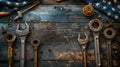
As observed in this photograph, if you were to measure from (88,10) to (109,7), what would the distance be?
295 millimetres

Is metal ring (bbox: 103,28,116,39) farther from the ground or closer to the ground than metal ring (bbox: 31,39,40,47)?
farther from the ground

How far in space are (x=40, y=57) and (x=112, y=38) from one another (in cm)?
103

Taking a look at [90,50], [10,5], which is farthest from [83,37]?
[10,5]

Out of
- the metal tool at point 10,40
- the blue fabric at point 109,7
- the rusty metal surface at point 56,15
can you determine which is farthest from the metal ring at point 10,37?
the blue fabric at point 109,7

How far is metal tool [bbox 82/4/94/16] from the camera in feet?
10.4

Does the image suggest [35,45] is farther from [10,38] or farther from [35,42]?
Result: [10,38]

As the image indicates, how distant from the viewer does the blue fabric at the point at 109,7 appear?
3158 mm

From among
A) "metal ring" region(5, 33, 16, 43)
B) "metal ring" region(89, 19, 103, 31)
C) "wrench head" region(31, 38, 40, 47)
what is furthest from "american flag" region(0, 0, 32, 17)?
"metal ring" region(89, 19, 103, 31)

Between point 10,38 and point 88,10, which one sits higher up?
point 88,10

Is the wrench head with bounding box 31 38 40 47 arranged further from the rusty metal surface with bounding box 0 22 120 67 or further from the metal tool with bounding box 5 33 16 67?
the metal tool with bounding box 5 33 16 67

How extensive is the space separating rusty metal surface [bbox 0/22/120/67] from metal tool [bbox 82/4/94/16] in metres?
0.16

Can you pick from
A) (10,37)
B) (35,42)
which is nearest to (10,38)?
(10,37)

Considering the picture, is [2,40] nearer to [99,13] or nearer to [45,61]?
[45,61]

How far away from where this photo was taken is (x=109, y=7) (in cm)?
317
